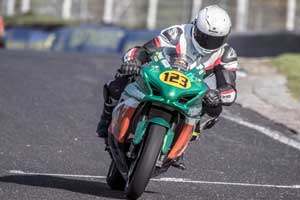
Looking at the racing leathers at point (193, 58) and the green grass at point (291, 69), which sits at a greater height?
the racing leathers at point (193, 58)

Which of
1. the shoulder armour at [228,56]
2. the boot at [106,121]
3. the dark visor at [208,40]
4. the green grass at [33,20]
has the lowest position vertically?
the green grass at [33,20]

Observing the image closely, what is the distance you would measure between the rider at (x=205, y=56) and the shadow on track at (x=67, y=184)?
1.50ft

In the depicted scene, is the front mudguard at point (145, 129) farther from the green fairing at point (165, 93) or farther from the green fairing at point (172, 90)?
the green fairing at point (172, 90)

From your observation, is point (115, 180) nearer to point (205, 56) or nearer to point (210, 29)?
point (205, 56)

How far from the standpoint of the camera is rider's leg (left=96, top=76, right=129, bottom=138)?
338 inches

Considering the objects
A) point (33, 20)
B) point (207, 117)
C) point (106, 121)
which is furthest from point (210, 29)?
point (33, 20)

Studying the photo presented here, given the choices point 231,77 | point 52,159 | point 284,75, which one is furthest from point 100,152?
point 284,75

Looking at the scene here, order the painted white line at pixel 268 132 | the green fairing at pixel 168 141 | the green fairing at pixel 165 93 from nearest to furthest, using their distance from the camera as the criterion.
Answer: the green fairing at pixel 165 93
the green fairing at pixel 168 141
the painted white line at pixel 268 132

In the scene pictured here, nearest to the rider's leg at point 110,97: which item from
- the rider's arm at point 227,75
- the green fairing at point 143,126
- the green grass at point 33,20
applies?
the rider's arm at point 227,75

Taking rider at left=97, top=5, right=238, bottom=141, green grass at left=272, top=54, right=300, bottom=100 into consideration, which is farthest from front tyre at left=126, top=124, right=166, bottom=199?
green grass at left=272, top=54, right=300, bottom=100

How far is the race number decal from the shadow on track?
109 cm

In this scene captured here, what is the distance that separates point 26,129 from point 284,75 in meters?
7.39

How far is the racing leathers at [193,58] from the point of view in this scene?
27.7 feet

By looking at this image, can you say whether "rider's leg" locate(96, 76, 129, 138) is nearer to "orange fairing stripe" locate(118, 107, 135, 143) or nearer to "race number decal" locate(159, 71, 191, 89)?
"orange fairing stripe" locate(118, 107, 135, 143)
